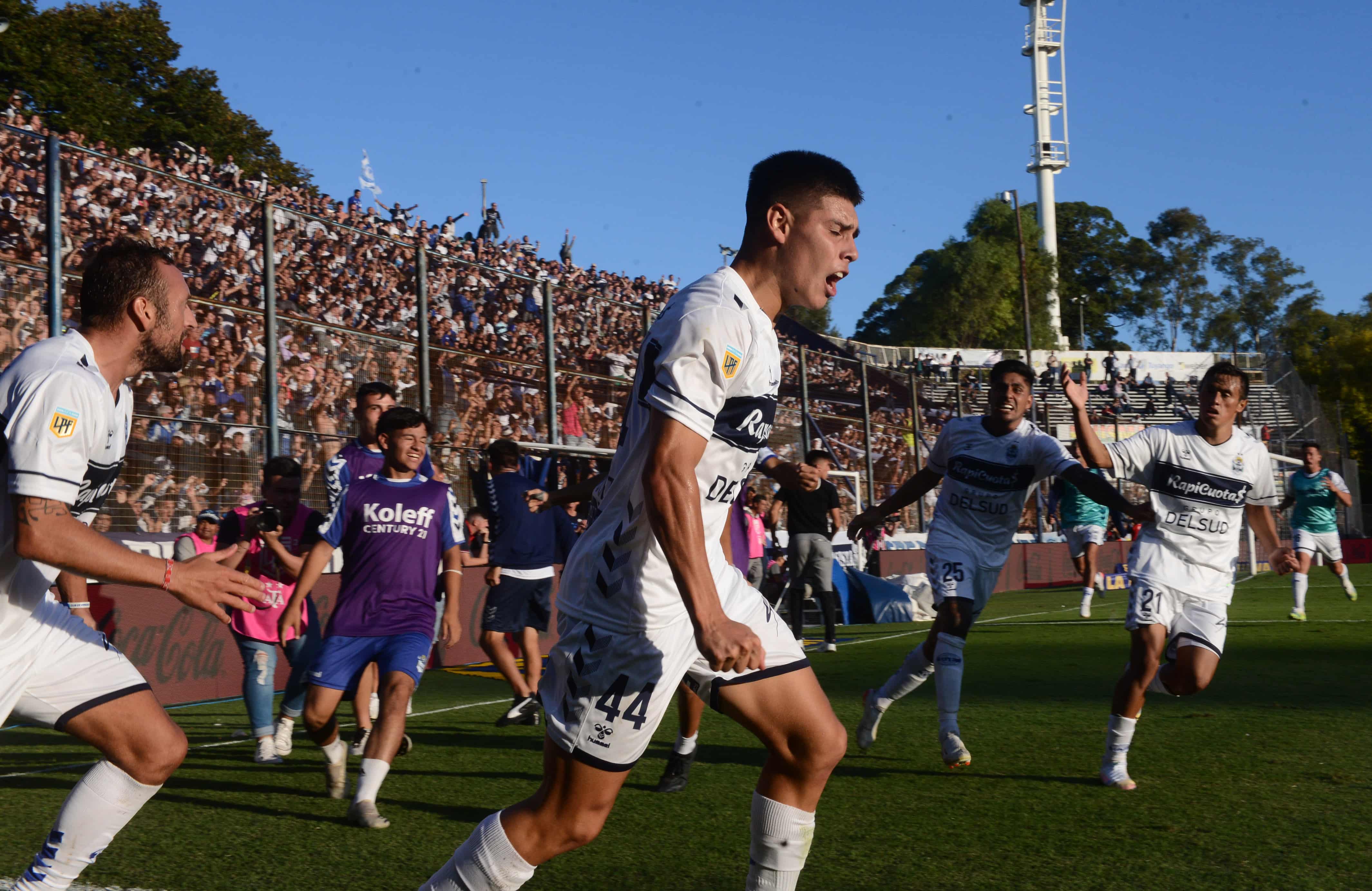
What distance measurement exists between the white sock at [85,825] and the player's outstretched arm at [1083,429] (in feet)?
13.8

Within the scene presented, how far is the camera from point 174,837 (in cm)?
511

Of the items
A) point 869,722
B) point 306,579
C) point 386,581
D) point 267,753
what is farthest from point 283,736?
point 869,722

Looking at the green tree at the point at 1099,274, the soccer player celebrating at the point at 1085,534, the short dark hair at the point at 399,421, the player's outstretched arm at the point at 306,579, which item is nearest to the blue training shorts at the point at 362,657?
the player's outstretched arm at the point at 306,579

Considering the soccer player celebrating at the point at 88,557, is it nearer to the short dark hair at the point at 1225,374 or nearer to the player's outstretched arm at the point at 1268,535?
the short dark hair at the point at 1225,374

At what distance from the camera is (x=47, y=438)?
305cm

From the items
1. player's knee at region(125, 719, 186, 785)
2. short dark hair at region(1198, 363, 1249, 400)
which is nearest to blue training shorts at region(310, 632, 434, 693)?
player's knee at region(125, 719, 186, 785)

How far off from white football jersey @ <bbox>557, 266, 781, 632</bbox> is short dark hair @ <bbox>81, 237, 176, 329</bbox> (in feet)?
4.72

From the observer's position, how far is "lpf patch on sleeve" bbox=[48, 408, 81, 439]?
307 cm

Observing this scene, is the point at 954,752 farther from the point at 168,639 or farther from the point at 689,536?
the point at 168,639

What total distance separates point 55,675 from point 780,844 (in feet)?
6.75

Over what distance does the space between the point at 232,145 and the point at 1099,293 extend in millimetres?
65481

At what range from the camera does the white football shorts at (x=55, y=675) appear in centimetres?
327

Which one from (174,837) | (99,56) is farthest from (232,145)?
(174,837)

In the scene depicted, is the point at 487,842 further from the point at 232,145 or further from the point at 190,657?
the point at 232,145
